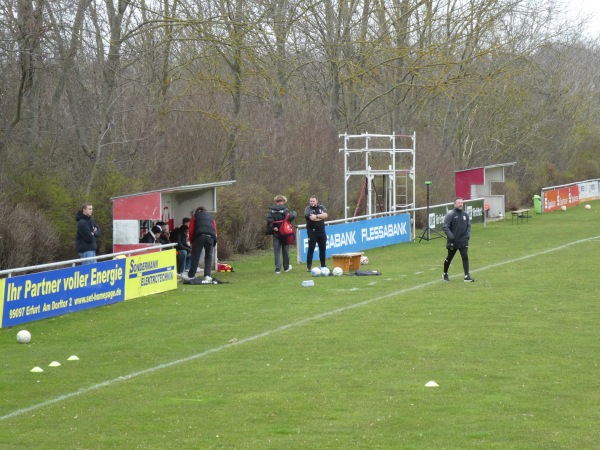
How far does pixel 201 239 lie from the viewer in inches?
1012

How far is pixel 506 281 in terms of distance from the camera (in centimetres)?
2495

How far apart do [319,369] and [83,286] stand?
7987 mm

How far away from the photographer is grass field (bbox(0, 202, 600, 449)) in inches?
430

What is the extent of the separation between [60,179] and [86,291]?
9.06 metres

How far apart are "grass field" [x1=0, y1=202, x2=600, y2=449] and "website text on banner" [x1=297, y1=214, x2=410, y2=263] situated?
6.36 meters

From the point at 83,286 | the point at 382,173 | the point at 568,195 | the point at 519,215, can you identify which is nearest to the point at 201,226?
the point at 83,286

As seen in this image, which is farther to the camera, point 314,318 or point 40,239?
point 40,239

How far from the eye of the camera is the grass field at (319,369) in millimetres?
10930

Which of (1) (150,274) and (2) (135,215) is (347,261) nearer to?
(2) (135,215)

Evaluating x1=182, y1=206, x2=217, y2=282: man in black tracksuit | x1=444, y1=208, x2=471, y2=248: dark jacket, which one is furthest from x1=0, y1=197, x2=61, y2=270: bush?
x1=444, y1=208, x2=471, y2=248: dark jacket

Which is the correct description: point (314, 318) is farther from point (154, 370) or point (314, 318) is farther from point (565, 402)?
point (565, 402)

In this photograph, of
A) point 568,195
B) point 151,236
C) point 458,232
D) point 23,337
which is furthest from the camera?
point 568,195

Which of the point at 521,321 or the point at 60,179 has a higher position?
the point at 60,179

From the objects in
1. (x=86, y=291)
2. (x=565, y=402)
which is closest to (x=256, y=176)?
(x=86, y=291)
